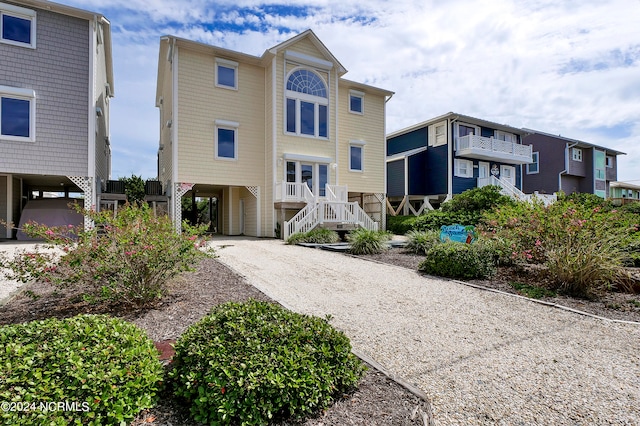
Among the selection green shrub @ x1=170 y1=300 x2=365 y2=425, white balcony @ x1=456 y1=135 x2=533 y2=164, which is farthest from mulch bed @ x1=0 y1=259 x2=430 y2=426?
white balcony @ x1=456 y1=135 x2=533 y2=164

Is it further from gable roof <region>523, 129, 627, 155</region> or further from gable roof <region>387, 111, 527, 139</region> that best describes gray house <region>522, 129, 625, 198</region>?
gable roof <region>387, 111, 527, 139</region>

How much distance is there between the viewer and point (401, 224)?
19.5 metres

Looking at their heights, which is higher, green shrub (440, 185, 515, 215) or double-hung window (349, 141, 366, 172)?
double-hung window (349, 141, 366, 172)

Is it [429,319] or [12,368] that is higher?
[12,368]

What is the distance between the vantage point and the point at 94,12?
42.1 ft

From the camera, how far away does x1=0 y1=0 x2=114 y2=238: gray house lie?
12.0 meters

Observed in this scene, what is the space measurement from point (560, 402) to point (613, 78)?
9868 mm

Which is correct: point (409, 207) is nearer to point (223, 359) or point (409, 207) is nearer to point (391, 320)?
point (391, 320)

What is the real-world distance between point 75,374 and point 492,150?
2479cm

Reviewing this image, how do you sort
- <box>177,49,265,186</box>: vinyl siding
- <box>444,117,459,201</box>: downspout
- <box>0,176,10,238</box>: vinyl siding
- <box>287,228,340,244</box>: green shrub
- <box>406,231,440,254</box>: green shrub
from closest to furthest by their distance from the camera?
<box>406,231,440,254</box>: green shrub → <box>287,228,340,244</box>: green shrub → <box>0,176,10,238</box>: vinyl siding → <box>177,49,265,186</box>: vinyl siding → <box>444,117,459,201</box>: downspout

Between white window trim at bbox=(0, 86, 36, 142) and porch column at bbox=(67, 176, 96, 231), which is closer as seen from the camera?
white window trim at bbox=(0, 86, 36, 142)

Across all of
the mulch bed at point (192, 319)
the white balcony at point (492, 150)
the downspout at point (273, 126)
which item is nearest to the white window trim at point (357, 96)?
the downspout at point (273, 126)

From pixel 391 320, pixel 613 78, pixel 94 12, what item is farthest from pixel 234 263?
pixel 94 12

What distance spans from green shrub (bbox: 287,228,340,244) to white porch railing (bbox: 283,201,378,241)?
69 centimetres
